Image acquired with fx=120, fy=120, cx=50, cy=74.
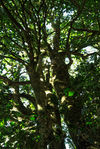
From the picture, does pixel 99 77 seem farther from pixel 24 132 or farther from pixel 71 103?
pixel 24 132

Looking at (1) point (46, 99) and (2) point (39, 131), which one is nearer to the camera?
(2) point (39, 131)

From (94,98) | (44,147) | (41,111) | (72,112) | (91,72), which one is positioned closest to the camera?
(91,72)

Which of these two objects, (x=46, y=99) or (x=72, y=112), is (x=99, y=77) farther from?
(x=46, y=99)

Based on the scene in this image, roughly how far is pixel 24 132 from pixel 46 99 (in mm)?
1685

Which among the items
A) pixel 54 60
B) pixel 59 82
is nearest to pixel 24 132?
pixel 59 82

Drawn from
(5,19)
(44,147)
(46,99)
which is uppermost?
(5,19)

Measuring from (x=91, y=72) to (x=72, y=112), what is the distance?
8.74ft

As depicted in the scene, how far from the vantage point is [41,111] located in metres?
4.70

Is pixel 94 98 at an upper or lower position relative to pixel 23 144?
upper

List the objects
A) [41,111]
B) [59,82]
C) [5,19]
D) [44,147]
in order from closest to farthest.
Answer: [44,147], [41,111], [59,82], [5,19]

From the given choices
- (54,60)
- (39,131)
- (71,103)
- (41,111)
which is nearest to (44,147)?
(39,131)

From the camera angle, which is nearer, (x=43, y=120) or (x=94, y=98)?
(x=94, y=98)

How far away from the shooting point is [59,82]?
534 centimetres

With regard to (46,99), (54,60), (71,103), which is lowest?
(71,103)
